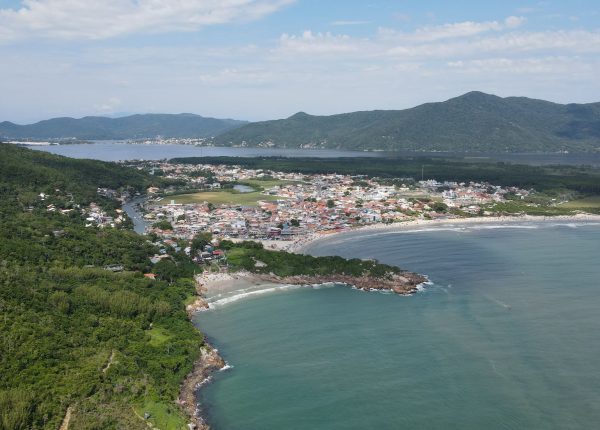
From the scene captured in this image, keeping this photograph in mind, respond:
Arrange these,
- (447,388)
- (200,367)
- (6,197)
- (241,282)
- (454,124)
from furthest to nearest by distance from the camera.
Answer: (454,124) < (6,197) < (241,282) < (200,367) < (447,388)

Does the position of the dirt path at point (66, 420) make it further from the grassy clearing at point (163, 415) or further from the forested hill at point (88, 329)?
the grassy clearing at point (163, 415)

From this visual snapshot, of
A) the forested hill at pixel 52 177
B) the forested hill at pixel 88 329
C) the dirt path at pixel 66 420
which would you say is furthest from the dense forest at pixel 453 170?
the dirt path at pixel 66 420

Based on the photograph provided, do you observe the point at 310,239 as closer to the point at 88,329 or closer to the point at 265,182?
the point at 88,329

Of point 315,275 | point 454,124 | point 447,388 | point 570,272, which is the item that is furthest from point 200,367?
point 454,124

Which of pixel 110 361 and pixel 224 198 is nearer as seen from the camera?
pixel 110 361

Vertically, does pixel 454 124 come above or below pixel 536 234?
above

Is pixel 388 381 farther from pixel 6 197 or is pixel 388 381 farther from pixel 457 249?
pixel 6 197

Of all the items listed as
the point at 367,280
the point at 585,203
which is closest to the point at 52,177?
the point at 367,280
